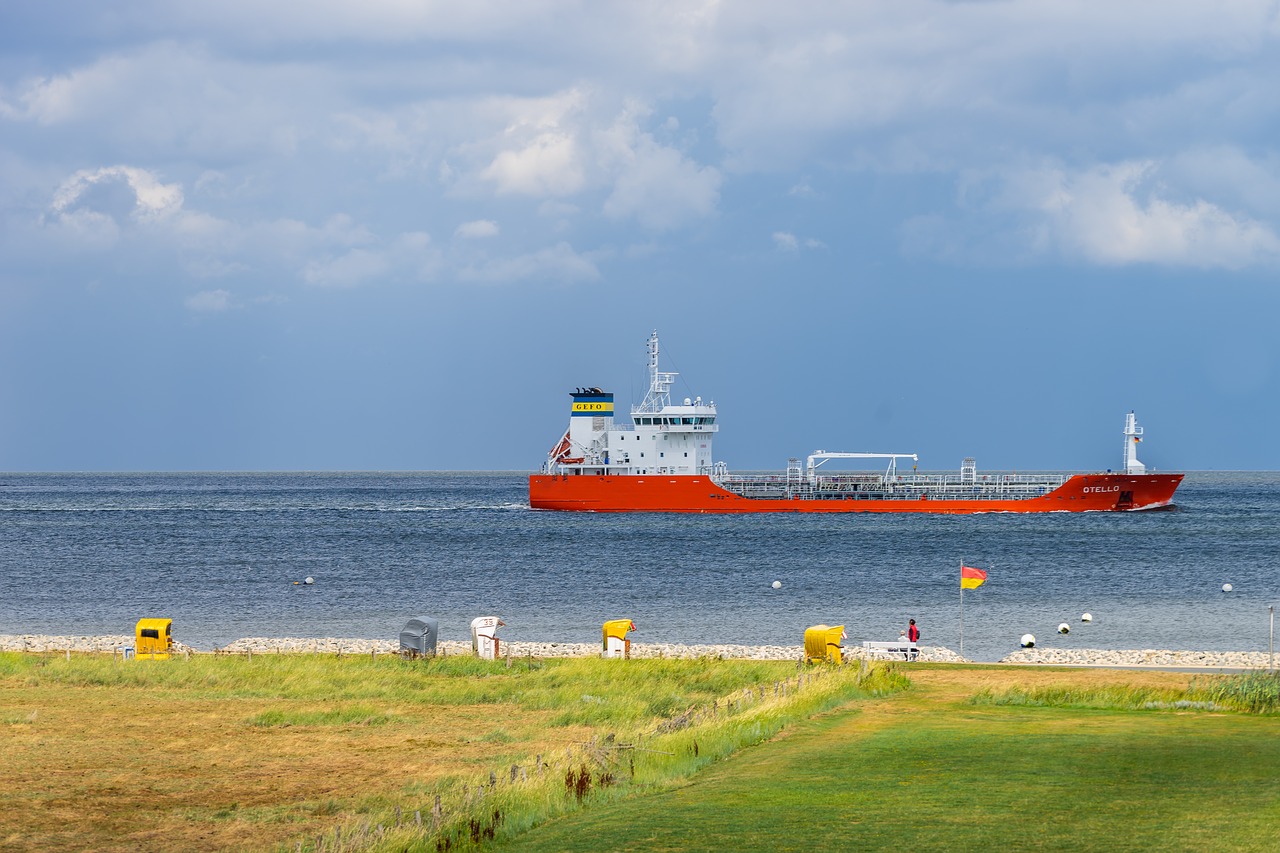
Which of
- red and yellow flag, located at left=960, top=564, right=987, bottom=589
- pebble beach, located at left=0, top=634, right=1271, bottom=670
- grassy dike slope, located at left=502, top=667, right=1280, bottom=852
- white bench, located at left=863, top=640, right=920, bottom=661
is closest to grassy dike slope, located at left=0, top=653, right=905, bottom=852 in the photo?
grassy dike slope, located at left=502, top=667, right=1280, bottom=852

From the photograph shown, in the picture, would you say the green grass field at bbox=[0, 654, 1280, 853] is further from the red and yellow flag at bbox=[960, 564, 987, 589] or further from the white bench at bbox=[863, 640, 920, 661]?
the red and yellow flag at bbox=[960, 564, 987, 589]

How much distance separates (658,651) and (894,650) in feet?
19.6

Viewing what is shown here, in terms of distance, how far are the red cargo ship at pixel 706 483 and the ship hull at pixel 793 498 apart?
0.22 ft

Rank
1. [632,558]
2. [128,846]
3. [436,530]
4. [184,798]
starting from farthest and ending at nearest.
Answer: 1. [436,530]
2. [632,558]
3. [184,798]
4. [128,846]

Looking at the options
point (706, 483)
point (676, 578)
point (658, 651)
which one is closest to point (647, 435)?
point (706, 483)

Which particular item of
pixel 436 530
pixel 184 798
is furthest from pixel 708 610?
pixel 436 530

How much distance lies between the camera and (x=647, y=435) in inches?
3280

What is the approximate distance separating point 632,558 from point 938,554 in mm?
14129

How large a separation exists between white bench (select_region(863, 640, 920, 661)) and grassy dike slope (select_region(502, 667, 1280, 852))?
713 centimetres

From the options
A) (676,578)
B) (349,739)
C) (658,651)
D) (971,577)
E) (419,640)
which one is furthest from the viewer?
(676,578)

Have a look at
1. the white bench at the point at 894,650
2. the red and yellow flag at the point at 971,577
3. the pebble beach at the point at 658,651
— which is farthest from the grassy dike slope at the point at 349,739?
the red and yellow flag at the point at 971,577

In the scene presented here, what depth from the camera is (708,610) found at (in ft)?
133

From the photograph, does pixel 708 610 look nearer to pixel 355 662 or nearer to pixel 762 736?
pixel 355 662

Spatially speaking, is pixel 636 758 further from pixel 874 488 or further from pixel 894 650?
pixel 874 488
